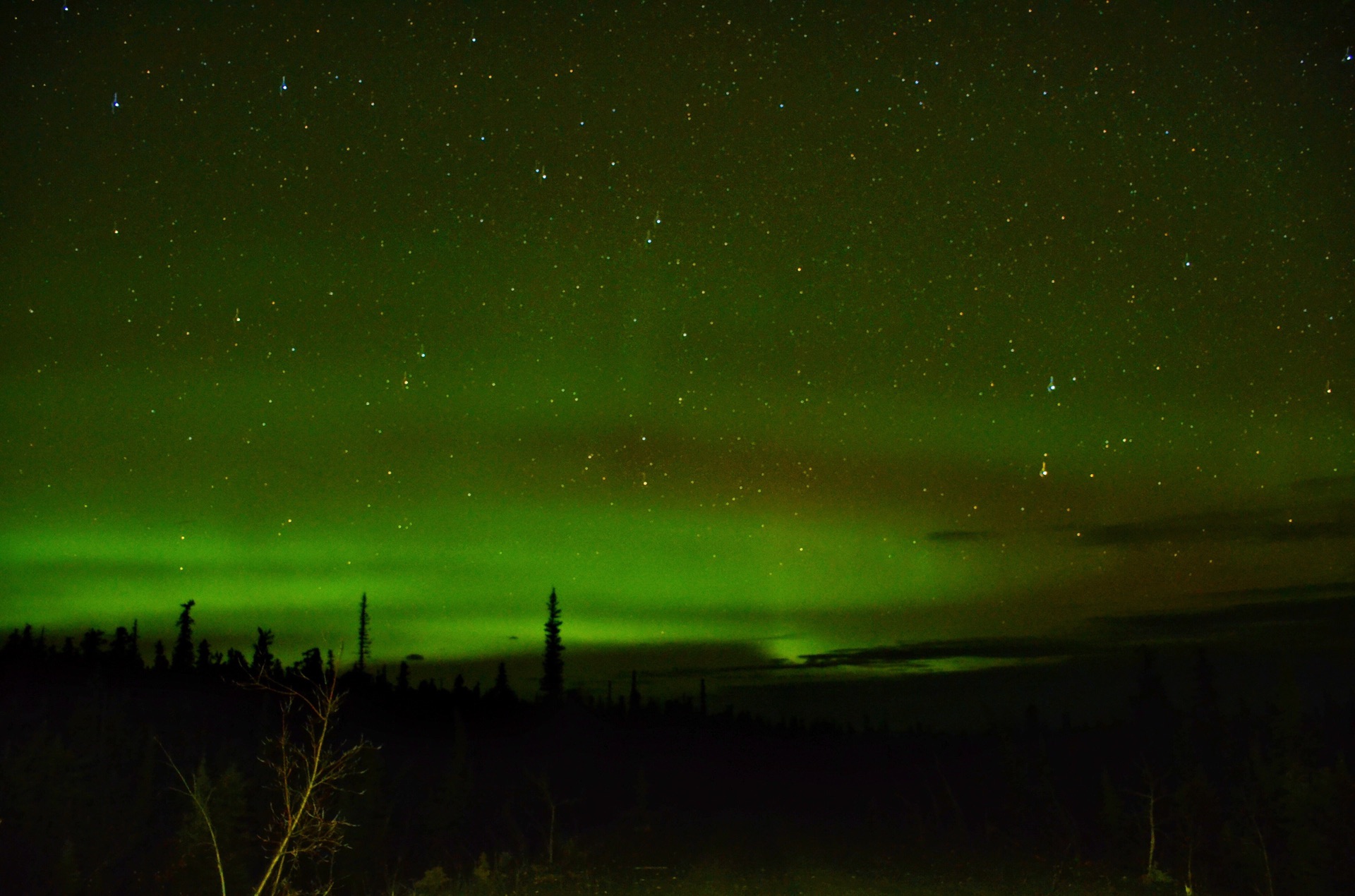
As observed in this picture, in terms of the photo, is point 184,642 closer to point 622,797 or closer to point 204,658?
point 204,658

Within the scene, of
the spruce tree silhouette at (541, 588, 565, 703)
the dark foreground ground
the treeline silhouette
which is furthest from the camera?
the spruce tree silhouette at (541, 588, 565, 703)

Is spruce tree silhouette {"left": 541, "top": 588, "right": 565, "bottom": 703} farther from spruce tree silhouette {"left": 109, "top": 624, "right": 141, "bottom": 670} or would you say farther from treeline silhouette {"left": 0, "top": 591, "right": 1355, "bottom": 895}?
spruce tree silhouette {"left": 109, "top": 624, "right": 141, "bottom": 670}

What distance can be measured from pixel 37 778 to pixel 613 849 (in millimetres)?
31273

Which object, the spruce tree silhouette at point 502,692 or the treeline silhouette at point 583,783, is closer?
the treeline silhouette at point 583,783

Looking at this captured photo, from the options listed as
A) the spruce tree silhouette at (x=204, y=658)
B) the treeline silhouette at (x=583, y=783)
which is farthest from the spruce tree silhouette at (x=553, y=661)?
the spruce tree silhouette at (x=204, y=658)

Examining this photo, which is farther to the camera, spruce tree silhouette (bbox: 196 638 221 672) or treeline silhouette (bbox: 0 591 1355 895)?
spruce tree silhouette (bbox: 196 638 221 672)

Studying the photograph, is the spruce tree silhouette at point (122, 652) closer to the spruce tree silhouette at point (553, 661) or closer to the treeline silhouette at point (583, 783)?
the treeline silhouette at point (583, 783)

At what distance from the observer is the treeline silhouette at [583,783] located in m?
52.7

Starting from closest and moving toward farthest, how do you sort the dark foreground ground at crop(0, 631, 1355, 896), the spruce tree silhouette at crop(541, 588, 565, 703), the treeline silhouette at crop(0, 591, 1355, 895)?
1. the dark foreground ground at crop(0, 631, 1355, 896)
2. the treeline silhouette at crop(0, 591, 1355, 895)
3. the spruce tree silhouette at crop(541, 588, 565, 703)

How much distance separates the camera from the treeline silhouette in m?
52.7

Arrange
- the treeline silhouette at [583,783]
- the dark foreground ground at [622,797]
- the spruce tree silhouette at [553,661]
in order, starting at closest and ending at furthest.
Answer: the dark foreground ground at [622,797] < the treeline silhouette at [583,783] < the spruce tree silhouette at [553,661]

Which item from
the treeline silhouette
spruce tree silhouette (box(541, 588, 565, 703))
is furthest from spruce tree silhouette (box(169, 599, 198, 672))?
spruce tree silhouette (box(541, 588, 565, 703))

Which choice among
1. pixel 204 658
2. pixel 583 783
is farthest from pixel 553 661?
pixel 204 658

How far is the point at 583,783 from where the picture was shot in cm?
8931
